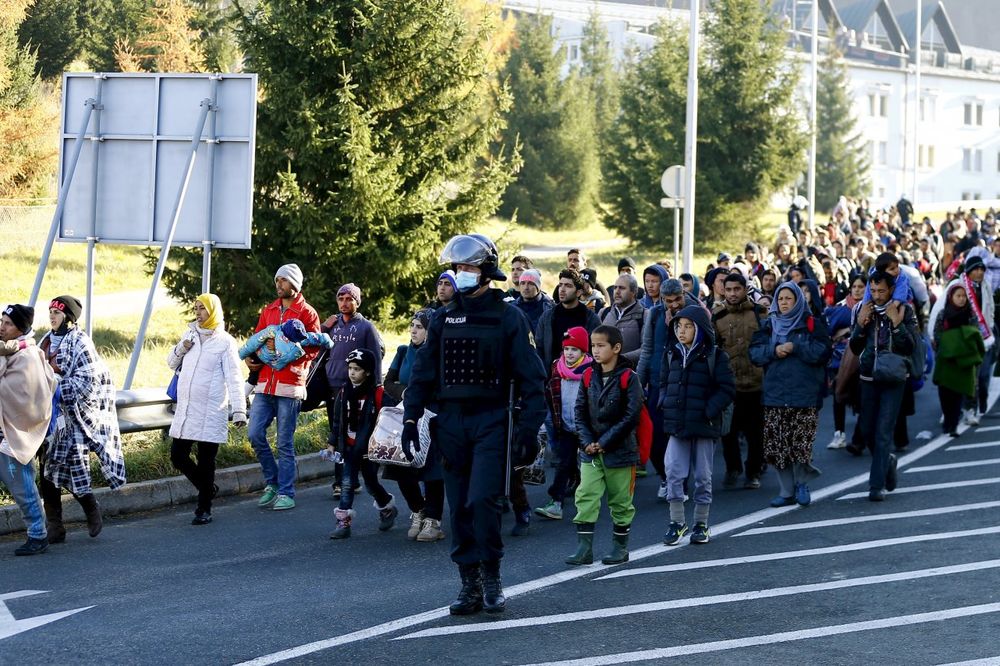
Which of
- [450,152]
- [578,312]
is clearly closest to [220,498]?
[578,312]

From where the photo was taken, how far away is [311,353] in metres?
11.1

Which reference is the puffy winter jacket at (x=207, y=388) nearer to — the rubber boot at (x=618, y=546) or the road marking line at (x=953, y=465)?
the rubber boot at (x=618, y=546)

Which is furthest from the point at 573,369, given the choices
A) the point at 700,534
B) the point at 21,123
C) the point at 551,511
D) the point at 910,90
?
the point at 910,90

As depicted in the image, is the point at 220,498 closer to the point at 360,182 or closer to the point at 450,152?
the point at 360,182

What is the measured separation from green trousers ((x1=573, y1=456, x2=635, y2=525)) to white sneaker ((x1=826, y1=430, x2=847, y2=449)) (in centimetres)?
573

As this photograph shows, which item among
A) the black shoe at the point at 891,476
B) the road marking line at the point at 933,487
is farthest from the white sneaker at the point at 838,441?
the black shoe at the point at 891,476

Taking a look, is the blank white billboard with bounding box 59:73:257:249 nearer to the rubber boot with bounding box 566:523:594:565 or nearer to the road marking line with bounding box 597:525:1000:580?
the rubber boot with bounding box 566:523:594:565

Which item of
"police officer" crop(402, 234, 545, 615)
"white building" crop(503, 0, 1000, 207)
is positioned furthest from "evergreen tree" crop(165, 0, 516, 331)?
"white building" crop(503, 0, 1000, 207)

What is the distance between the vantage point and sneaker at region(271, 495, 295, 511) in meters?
10.9

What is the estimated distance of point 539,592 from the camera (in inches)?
312

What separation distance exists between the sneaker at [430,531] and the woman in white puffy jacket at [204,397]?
1700 millimetres

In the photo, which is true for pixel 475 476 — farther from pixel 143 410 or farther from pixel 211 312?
pixel 143 410

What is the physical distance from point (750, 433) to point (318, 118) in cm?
1033

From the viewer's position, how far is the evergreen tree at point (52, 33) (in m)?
38.8
